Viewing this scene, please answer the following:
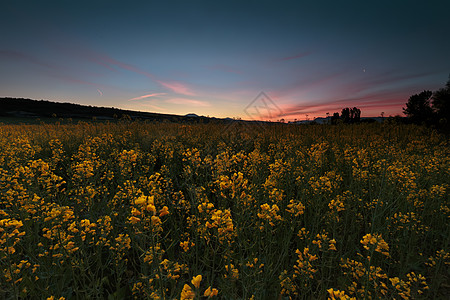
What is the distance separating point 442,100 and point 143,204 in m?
14.6

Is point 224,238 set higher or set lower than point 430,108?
lower

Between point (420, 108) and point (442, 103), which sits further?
point (420, 108)

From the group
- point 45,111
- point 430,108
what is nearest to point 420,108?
point 430,108

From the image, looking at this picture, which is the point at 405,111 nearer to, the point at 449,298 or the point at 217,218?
the point at 449,298

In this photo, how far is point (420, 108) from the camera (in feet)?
38.9

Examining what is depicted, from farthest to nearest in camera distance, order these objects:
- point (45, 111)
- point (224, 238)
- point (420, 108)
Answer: point (45, 111), point (420, 108), point (224, 238)

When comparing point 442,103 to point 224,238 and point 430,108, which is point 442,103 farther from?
point 224,238

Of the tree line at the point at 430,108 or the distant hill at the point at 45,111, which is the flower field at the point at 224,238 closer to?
the tree line at the point at 430,108

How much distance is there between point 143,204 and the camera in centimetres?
110

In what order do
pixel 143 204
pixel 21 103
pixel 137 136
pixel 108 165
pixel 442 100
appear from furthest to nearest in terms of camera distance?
pixel 21 103, pixel 442 100, pixel 137 136, pixel 108 165, pixel 143 204

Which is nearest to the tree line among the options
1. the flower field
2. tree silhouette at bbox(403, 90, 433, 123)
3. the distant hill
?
tree silhouette at bbox(403, 90, 433, 123)

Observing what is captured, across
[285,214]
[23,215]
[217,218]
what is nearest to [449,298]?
[285,214]

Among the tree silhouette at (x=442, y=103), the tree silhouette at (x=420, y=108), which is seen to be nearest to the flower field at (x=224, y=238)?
the tree silhouette at (x=442, y=103)

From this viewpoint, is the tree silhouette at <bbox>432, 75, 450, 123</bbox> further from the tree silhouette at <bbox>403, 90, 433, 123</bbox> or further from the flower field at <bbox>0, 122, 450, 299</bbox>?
the flower field at <bbox>0, 122, 450, 299</bbox>
